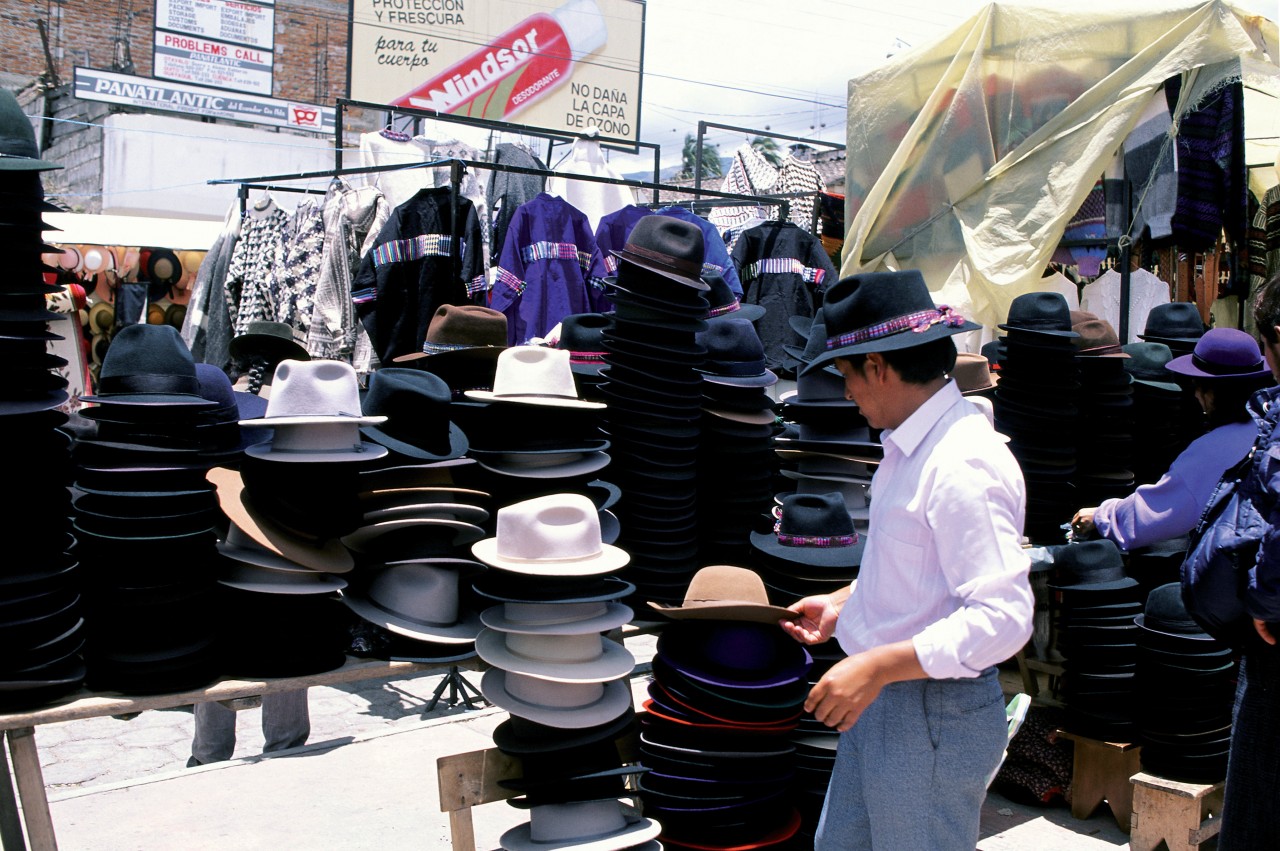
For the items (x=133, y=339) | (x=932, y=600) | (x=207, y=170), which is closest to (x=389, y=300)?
(x=133, y=339)

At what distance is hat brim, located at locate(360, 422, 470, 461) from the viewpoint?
324 cm

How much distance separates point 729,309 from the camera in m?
4.95

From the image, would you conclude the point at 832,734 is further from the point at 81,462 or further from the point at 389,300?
the point at 389,300

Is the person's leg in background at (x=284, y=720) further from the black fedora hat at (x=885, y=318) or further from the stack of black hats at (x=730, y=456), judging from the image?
the black fedora hat at (x=885, y=318)

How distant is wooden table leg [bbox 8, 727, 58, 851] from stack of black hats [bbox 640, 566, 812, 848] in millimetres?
1653

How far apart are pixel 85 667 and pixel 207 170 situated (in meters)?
18.8

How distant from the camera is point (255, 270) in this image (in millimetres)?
7273

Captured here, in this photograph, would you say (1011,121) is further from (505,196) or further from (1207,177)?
(505,196)

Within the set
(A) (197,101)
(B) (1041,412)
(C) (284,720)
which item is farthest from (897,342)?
(A) (197,101)

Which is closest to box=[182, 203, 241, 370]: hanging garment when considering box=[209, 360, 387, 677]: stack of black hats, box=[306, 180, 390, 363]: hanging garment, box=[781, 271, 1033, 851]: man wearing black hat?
box=[306, 180, 390, 363]: hanging garment

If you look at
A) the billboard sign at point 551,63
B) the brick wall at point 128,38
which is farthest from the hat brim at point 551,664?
the brick wall at point 128,38

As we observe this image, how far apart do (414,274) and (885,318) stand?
180 inches

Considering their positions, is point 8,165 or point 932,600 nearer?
point 932,600

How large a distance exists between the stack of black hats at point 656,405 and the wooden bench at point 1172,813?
191 centimetres
